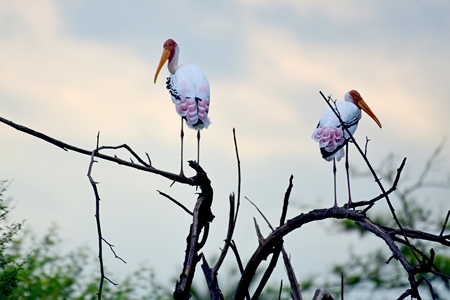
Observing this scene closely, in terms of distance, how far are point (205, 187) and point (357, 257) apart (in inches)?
390

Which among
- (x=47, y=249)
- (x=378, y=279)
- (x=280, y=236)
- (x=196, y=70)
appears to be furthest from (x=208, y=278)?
(x=378, y=279)

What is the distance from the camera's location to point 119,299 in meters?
11.3

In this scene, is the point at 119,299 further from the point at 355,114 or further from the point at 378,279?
the point at 355,114

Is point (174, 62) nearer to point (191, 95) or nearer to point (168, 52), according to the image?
point (168, 52)

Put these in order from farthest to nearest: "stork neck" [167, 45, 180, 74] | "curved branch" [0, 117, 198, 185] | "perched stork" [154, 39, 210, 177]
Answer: "stork neck" [167, 45, 180, 74], "perched stork" [154, 39, 210, 177], "curved branch" [0, 117, 198, 185]

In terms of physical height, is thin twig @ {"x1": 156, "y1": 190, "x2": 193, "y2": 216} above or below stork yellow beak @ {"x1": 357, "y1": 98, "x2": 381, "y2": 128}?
below

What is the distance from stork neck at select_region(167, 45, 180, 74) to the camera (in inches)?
253

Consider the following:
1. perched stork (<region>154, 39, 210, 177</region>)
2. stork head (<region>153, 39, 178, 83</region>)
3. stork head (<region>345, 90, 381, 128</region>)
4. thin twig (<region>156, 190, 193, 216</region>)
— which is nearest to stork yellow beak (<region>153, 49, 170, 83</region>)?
stork head (<region>153, 39, 178, 83</region>)

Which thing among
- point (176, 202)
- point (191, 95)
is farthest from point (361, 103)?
point (176, 202)

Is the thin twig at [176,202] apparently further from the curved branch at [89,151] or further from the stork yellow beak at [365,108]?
the stork yellow beak at [365,108]

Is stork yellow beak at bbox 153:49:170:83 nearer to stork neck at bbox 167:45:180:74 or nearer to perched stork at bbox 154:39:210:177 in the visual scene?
stork neck at bbox 167:45:180:74

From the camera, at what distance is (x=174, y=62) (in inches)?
256

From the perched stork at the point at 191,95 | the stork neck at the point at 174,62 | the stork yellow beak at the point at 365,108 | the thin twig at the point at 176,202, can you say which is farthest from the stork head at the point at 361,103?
the thin twig at the point at 176,202

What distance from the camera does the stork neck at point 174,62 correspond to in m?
6.41
